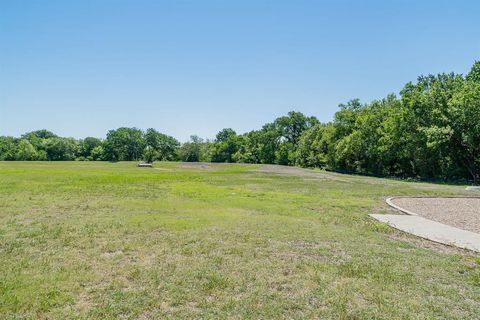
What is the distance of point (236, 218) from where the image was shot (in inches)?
449

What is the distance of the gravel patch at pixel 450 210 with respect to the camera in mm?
11484

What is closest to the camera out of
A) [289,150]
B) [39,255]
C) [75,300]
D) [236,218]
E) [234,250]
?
[75,300]

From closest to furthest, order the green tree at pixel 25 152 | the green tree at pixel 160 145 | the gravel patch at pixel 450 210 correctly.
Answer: the gravel patch at pixel 450 210
the green tree at pixel 25 152
the green tree at pixel 160 145

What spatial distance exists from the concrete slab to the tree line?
82.9ft

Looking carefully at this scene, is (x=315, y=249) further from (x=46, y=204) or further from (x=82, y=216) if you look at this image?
(x=46, y=204)

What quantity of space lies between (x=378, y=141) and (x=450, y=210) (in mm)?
33734

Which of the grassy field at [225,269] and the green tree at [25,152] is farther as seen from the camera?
the green tree at [25,152]

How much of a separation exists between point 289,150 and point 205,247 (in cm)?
8265

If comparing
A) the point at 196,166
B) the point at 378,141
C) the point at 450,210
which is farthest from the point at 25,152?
the point at 450,210

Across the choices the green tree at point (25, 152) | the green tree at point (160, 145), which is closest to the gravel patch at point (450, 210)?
the green tree at point (160, 145)

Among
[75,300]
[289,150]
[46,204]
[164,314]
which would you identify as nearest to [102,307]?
[75,300]

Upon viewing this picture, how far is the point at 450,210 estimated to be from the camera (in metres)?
14.3

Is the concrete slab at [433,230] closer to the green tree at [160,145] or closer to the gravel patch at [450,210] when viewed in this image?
the gravel patch at [450,210]

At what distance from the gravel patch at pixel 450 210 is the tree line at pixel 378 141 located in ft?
62.1
